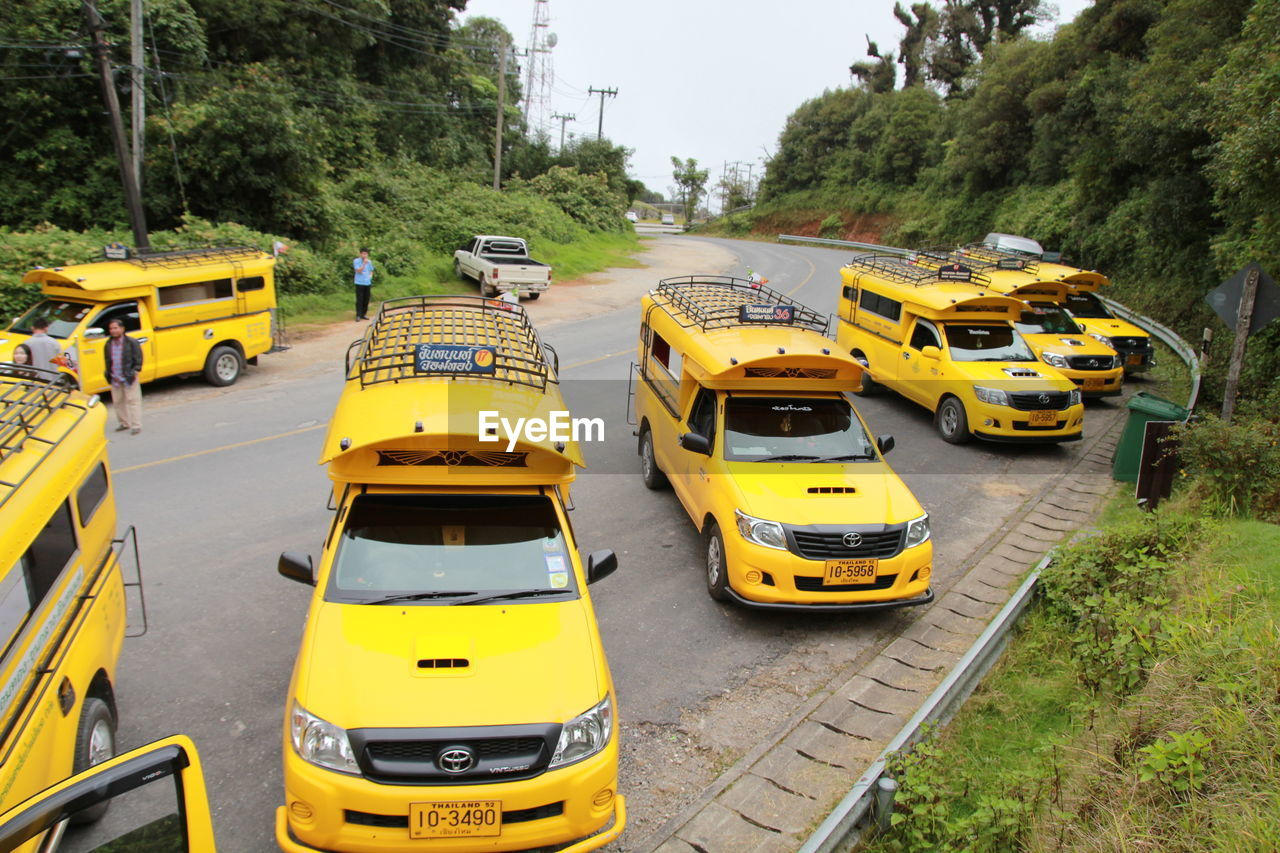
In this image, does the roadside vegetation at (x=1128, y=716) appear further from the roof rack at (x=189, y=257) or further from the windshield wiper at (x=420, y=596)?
the roof rack at (x=189, y=257)

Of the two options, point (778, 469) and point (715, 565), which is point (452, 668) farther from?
point (778, 469)

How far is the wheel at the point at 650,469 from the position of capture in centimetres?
1082

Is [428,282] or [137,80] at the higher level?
[137,80]

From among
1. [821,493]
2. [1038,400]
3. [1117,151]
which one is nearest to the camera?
[821,493]

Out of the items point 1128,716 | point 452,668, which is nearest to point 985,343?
point 1128,716

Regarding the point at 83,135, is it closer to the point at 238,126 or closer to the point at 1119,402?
the point at 238,126

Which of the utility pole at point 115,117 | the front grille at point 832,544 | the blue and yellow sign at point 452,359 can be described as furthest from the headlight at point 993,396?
the utility pole at point 115,117

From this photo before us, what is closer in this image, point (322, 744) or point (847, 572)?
point (322, 744)

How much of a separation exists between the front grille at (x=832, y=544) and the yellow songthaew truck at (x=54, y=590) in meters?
5.18

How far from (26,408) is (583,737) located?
4.07 m

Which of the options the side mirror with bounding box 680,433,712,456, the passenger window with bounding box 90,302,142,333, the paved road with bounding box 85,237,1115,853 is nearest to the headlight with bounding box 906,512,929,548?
the paved road with bounding box 85,237,1115,853

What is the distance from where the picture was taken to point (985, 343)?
45.4 feet

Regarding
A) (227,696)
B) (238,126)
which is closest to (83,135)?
(238,126)

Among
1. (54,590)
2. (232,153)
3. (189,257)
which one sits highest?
(232,153)
